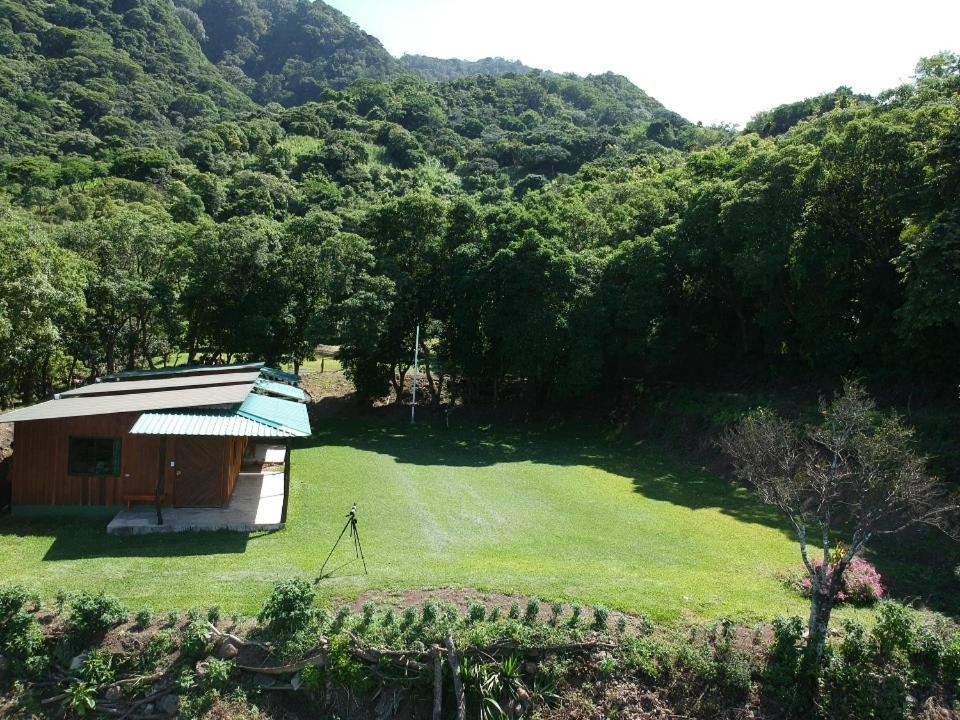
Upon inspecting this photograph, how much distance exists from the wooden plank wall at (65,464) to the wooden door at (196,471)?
37cm

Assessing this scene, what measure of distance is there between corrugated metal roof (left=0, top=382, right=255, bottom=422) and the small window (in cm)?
74

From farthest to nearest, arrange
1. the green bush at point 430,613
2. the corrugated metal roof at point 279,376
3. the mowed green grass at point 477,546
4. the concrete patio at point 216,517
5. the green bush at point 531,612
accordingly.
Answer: the corrugated metal roof at point 279,376 < the concrete patio at point 216,517 < the mowed green grass at point 477,546 < the green bush at point 531,612 < the green bush at point 430,613

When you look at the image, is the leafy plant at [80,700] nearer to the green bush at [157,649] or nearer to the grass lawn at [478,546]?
the green bush at [157,649]

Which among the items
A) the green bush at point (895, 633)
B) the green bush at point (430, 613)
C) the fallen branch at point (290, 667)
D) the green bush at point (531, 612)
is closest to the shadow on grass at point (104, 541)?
the fallen branch at point (290, 667)

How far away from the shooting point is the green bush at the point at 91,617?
902 centimetres

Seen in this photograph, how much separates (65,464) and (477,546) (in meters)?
9.27

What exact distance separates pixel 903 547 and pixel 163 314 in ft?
83.1

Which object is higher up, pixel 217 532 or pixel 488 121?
pixel 488 121

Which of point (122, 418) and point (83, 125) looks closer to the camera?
point (122, 418)

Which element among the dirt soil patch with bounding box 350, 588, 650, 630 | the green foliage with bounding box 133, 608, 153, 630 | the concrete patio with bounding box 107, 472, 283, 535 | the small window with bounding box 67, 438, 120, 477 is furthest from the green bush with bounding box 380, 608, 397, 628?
the small window with bounding box 67, 438, 120, 477

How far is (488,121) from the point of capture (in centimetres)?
11462

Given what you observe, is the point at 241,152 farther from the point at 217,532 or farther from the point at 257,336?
the point at 217,532

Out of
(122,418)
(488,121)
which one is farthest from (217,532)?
(488,121)

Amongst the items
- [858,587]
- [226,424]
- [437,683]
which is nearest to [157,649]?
[437,683]
